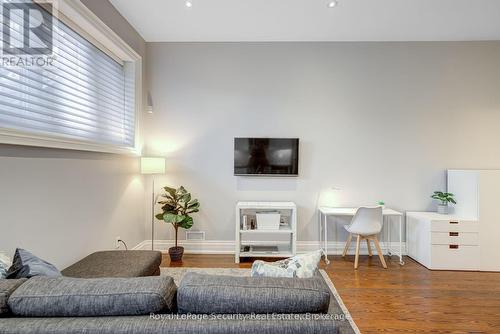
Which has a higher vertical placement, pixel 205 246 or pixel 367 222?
pixel 367 222

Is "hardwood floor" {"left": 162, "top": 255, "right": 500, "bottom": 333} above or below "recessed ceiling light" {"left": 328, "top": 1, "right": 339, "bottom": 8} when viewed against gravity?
below

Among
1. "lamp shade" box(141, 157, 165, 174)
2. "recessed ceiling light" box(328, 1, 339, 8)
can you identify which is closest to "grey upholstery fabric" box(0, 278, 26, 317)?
"lamp shade" box(141, 157, 165, 174)

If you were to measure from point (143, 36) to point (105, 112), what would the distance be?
1374mm

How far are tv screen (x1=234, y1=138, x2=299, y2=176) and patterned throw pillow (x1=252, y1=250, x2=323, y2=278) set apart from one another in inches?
93.9

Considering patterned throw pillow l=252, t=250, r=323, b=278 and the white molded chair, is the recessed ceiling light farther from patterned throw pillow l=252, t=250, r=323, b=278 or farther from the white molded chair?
patterned throw pillow l=252, t=250, r=323, b=278

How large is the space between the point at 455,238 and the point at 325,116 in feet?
7.36

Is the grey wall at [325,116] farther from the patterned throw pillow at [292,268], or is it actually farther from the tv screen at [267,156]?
the patterned throw pillow at [292,268]

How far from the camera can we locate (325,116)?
384cm

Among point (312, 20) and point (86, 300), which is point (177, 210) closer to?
point (86, 300)

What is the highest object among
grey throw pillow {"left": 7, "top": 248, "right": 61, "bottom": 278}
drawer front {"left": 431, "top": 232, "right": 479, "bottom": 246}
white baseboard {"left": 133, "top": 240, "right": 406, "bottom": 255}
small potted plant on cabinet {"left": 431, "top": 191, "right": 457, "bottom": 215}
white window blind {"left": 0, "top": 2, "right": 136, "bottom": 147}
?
white window blind {"left": 0, "top": 2, "right": 136, "bottom": 147}

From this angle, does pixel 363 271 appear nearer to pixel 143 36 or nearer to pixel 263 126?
pixel 263 126

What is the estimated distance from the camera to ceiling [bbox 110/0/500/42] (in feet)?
9.56

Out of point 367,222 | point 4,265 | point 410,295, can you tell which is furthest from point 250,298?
point 367,222

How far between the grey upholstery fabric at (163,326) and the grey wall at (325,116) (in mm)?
2892
